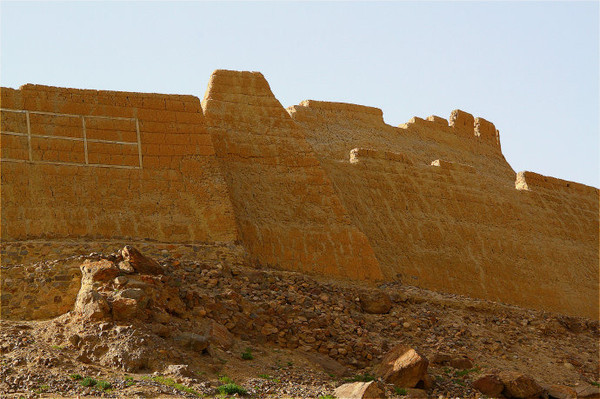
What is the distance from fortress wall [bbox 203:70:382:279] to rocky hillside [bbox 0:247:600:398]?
1.13 meters

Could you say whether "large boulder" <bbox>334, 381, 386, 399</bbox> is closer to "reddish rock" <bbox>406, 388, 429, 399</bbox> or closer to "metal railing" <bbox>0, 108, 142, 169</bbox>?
"reddish rock" <bbox>406, 388, 429, 399</bbox>

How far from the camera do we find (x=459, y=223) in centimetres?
3284

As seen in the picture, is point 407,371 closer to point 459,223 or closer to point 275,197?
point 275,197

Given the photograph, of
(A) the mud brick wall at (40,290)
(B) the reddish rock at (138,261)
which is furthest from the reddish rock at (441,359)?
(A) the mud brick wall at (40,290)

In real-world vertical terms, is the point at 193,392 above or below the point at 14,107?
below

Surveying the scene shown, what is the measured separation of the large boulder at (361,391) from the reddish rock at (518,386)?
4.34 metres

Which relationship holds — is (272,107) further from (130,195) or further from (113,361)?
(113,361)

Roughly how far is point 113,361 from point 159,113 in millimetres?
9466

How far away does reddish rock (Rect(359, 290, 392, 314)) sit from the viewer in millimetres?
→ 24656

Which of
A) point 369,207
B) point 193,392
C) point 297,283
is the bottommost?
point 193,392

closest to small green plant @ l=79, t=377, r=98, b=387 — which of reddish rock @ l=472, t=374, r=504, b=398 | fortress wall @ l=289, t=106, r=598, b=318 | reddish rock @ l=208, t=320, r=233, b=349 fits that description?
reddish rock @ l=208, t=320, r=233, b=349

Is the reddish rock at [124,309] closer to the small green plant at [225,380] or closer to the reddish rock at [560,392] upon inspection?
the small green plant at [225,380]

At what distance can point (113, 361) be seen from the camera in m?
Answer: 18.3

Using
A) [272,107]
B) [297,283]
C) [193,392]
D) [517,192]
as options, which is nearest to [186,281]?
[297,283]
